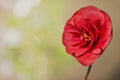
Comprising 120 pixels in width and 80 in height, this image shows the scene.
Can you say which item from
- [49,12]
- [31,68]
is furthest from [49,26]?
[31,68]

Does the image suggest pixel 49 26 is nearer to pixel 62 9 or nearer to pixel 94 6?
pixel 62 9

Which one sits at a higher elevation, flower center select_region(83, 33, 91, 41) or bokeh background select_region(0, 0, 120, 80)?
bokeh background select_region(0, 0, 120, 80)

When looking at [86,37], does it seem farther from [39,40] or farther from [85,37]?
[39,40]

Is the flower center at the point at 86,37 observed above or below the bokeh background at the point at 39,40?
below

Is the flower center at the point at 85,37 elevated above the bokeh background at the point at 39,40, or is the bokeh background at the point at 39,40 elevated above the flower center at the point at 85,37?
the bokeh background at the point at 39,40
